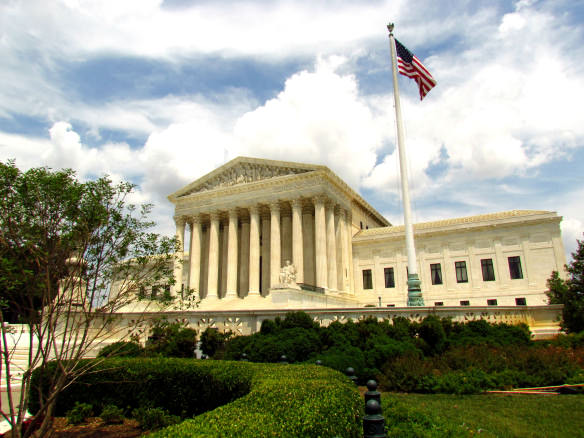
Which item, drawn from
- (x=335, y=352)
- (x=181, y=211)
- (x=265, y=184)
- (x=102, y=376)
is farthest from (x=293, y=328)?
(x=181, y=211)

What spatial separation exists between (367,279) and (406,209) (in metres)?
24.9

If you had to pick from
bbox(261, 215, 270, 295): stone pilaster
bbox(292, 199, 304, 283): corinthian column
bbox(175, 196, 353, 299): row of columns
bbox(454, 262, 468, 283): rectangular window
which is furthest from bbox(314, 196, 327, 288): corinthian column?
bbox(454, 262, 468, 283): rectangular window

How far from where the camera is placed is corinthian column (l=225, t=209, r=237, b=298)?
44.8m

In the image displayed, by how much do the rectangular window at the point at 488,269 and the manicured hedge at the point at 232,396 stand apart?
37.0 metres

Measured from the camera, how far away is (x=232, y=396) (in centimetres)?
978

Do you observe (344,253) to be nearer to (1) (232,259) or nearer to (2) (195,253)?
(1) (232,259)

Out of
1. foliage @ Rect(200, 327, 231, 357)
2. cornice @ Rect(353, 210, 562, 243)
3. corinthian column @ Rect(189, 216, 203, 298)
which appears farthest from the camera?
corinthian column @ Rect(189, 216, 203, 298)

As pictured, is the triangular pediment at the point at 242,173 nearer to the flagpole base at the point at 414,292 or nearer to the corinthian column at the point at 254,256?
the corinthian column at the point at 254,256

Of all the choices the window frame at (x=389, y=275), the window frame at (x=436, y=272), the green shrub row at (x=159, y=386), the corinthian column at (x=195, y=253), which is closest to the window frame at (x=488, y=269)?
the window frame at (x=436, y=272)

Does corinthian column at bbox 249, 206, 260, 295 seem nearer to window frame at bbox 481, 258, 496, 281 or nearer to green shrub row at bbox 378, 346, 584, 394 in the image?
window frame at bbox 481, 258, 496, 281

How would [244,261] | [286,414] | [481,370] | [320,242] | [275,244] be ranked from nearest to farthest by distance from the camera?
[286,414] < [481,370] < [320,242] < [275,244] < [244,261]

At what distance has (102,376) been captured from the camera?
1212cm

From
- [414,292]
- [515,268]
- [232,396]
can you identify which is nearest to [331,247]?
[515,268]

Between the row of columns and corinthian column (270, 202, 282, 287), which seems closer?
the row of columns
